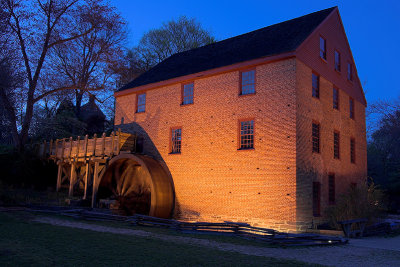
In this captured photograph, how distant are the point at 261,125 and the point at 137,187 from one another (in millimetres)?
8373

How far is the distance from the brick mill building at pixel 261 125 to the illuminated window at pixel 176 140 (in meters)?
0.05

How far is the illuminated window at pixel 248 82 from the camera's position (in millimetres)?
15243

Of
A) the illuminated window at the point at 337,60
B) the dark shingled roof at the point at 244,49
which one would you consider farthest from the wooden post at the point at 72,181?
the illuminated window at the point at 337,60

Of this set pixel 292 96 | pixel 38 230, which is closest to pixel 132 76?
pixel 292 96

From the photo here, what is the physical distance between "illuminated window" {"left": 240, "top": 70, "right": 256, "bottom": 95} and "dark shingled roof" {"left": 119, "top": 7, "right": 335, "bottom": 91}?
63cm

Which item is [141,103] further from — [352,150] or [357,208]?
[357,208]

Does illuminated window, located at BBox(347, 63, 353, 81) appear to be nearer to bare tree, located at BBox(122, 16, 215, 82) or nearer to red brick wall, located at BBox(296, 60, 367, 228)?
red brick wall, located at BBox(296, 60, 367, 228)

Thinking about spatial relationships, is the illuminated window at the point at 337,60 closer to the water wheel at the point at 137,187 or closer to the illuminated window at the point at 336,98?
the illuminated window at the point at 336,98

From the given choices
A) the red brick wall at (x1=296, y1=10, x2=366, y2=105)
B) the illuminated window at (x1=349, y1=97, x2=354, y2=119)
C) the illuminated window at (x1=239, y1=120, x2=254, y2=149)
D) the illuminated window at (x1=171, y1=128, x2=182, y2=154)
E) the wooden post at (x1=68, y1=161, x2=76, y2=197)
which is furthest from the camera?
the wooden post at (x1=68, y1=161, x2=76, y2=197)

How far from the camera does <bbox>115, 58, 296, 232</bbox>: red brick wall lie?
13.6 meters

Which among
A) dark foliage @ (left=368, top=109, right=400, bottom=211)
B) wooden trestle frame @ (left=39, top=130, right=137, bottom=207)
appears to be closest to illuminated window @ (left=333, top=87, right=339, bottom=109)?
wooden trestle frame @ (left=39, top=130, right=137, bottom=207)

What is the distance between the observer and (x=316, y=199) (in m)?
15.1

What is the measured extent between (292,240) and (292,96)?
588 centimetres

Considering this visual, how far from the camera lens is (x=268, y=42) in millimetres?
16250
